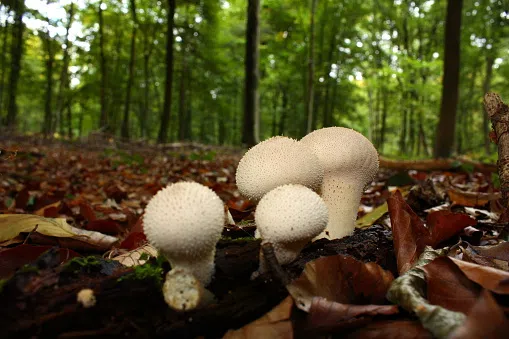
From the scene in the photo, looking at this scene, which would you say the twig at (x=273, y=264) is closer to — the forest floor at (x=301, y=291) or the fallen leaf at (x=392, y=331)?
the forest floor at (x=301, y=291)

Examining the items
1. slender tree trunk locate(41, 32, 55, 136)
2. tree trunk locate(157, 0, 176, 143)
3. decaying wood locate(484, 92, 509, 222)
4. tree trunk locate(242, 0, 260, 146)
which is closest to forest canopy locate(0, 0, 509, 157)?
slender tree trunk locate(41, 32, 55, 136)

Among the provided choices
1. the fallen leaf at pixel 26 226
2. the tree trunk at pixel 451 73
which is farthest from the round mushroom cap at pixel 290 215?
the tree trunk at pixel 451 73

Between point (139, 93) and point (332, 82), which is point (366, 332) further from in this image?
point (139, 93)

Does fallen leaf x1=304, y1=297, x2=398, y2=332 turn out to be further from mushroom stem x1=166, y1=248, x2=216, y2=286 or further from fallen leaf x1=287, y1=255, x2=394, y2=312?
mushroom stem x1=166, y1=248, x2=216, y2=286

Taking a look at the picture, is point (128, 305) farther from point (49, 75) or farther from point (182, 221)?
point (49, 75)

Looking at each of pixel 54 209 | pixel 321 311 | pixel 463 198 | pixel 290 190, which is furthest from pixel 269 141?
pixel 54 209

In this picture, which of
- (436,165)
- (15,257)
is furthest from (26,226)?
(436,165)
